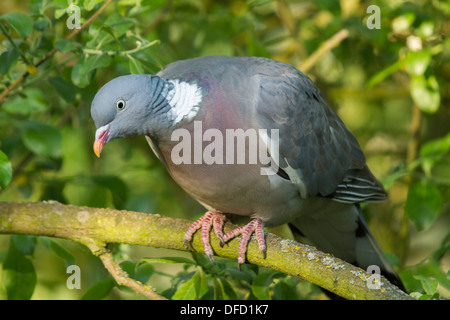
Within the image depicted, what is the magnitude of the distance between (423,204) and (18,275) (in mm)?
2247

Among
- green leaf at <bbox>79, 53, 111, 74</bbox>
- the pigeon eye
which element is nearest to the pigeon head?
the pigeon eye

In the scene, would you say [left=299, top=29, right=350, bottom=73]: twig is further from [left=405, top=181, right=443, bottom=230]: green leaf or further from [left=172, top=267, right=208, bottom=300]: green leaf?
[left=172, top=267, right=208, bottom=300]: green leaf

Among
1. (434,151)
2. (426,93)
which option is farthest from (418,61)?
(434,151)

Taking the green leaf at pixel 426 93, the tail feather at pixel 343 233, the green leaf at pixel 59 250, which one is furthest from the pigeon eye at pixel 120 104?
the green leaf at pixel 426 93

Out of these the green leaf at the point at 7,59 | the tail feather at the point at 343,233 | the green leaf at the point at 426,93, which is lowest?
the tail feather at the point at 343,233

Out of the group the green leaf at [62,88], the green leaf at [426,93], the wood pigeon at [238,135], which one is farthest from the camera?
the green leaf at [426,93]

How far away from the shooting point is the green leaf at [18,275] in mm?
2943

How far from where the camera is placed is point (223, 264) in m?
2.93

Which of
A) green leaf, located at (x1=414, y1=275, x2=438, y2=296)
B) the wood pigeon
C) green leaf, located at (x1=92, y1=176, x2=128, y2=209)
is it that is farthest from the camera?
green leaf, located at (x1=92, y1=176, x2=128, y2=209)

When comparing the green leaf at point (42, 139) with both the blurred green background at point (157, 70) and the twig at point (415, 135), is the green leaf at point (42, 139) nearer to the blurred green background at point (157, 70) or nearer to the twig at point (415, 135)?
the blurred green background at point (157, 70)

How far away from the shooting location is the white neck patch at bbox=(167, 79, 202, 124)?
281cm

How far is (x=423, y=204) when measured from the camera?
334 centimetres

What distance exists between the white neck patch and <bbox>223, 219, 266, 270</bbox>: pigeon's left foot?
632 millimetres

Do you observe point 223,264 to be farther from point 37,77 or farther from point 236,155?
point 37,77
